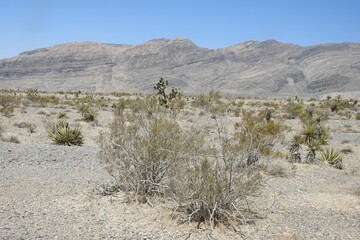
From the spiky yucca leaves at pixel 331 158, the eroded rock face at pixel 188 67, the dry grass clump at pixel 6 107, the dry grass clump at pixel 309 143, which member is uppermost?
the eroded rock face at pixel 188 67

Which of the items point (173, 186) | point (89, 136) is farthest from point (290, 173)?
point (89, 136)

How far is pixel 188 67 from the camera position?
140 m

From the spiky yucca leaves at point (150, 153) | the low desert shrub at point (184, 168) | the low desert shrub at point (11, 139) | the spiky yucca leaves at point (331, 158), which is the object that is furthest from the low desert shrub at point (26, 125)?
the spiky yucca leaves at point (331, 158)

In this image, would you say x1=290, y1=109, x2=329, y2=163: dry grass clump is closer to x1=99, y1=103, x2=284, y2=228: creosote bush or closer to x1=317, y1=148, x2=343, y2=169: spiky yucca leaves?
x1=317, y1=148, x2=343, y2=169: spiky yucca leaves

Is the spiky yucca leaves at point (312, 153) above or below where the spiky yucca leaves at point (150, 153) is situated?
below

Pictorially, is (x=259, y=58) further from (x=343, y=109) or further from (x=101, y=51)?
(x=343, y=109)

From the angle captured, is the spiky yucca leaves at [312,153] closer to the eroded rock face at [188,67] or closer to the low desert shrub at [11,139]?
the low desert shrub at [11,139]

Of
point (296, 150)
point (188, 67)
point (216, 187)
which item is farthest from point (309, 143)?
point (188, 67)

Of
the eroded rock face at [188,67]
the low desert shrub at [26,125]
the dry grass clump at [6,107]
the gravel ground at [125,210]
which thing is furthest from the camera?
the eroded rock face at [188,67]

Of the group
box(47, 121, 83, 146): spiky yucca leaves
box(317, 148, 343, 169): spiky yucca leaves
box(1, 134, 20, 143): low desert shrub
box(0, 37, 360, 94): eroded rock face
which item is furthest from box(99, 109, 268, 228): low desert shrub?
box(0, 37, 360, 94): eroded rock face

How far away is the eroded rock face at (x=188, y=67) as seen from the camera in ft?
371

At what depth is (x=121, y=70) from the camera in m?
140

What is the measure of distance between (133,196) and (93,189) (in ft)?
3.52

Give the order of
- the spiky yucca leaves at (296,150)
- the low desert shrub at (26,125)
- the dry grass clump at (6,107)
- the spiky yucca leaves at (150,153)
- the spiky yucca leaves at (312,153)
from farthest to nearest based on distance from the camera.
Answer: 1. the dry grass clump at (6,107)
2. the low desert shrub at (26,125)
3. the spiky yucca leaves at (296,150)
4. the spiky yucca leaves at (312,153)
5. the spiky yucca leaves at (150,153)
